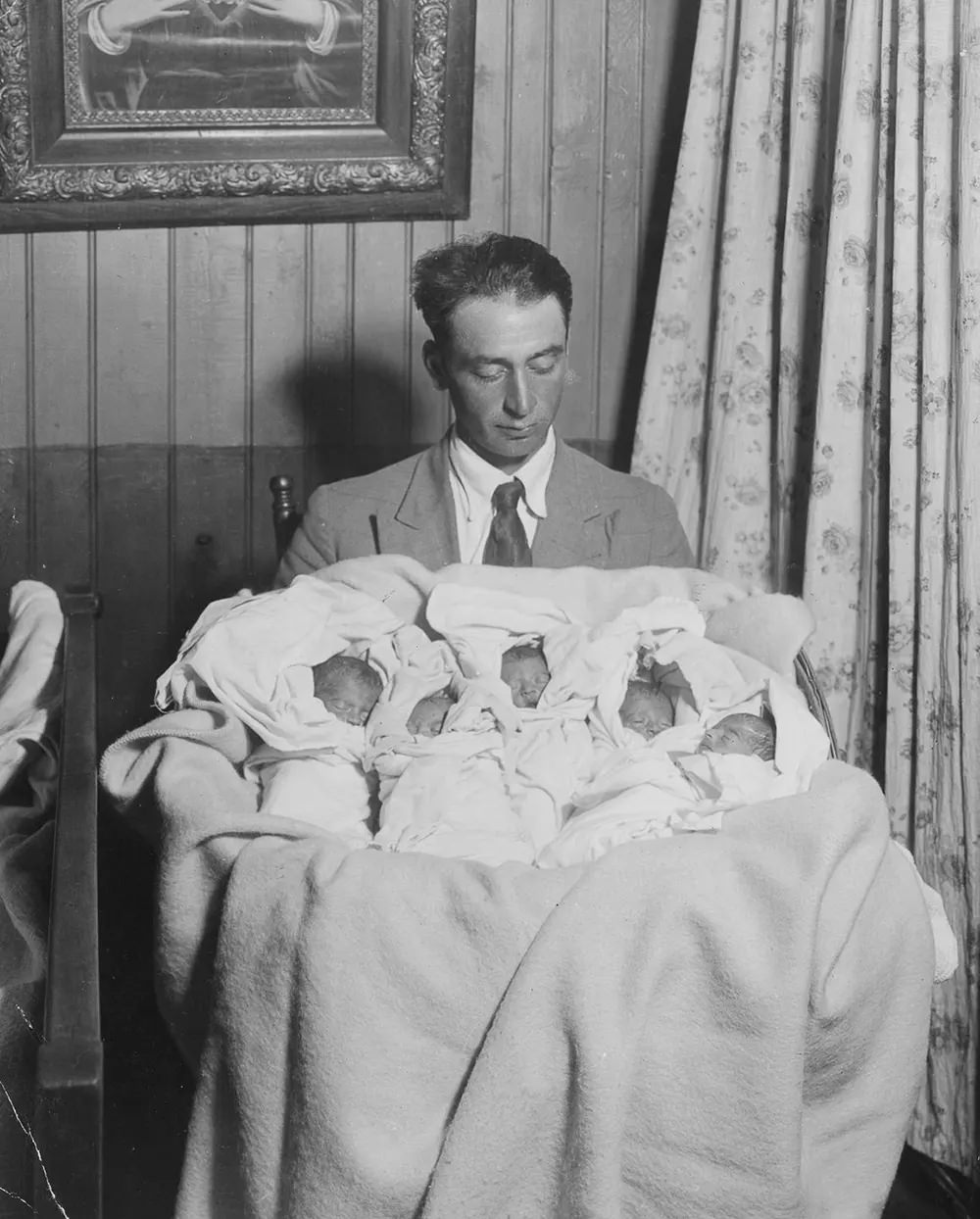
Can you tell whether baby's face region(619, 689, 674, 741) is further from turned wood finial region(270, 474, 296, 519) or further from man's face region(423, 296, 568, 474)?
turned wood finial region(270, 474, 296, 519)

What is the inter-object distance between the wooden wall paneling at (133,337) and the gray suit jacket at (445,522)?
0.72 meters

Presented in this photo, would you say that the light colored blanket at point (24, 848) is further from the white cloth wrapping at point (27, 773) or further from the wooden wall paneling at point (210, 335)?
the wooden wall paneling at point (210, 335)

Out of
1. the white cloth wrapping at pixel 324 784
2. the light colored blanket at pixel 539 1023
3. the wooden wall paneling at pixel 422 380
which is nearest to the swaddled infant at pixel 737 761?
the light colored blanket at pixel 539 1023

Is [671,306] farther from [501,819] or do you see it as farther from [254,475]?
[501,819]

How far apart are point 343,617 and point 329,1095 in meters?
0.68

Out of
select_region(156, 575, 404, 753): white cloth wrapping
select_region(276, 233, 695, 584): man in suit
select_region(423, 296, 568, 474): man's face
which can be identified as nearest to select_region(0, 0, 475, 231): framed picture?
select_region(276, 233, 695, 584): man in suit

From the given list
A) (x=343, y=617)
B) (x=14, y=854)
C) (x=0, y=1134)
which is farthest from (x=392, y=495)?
(x=0, y=1134)

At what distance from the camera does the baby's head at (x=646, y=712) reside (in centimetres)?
168

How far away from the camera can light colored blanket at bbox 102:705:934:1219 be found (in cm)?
122

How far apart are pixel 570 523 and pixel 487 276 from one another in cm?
39

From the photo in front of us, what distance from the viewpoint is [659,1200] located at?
1.25 meters

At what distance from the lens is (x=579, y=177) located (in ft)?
9.07

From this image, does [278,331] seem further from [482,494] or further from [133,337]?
[482,494]

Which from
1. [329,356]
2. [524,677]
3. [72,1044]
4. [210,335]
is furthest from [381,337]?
[72,1044]
